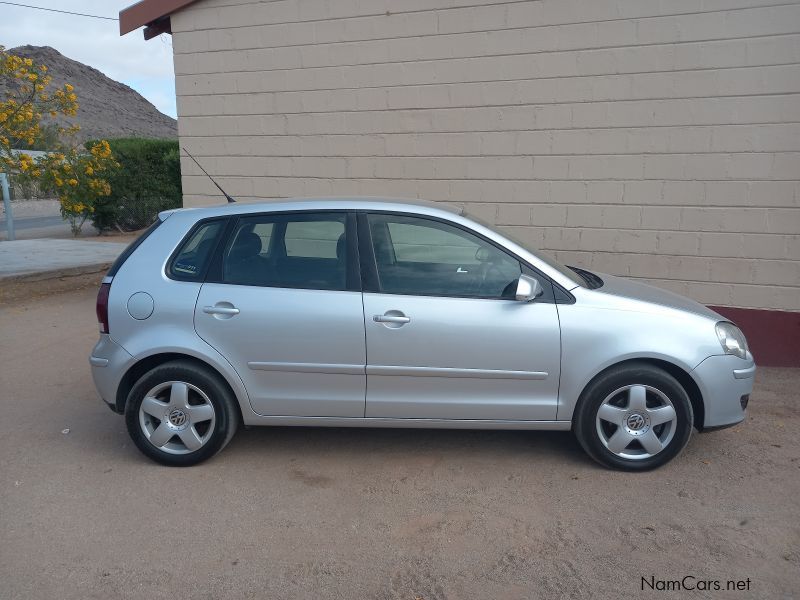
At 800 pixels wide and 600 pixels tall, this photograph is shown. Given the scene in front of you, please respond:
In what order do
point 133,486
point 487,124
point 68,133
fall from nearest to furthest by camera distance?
1. point 133,486
2. point 487,124
3. point 68,133

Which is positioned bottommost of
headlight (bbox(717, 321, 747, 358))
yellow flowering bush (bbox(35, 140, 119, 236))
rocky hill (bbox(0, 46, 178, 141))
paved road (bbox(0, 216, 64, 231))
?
paved road (bbox(0, 216, 64, 231))

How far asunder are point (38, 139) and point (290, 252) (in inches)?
253

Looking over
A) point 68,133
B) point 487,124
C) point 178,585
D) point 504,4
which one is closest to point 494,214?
point 487,124

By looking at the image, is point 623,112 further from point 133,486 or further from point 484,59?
point 133,486

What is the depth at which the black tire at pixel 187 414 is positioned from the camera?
4324mm

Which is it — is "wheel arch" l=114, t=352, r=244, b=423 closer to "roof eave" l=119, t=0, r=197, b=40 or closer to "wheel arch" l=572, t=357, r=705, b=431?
"wheel arch" l=572, t=357, r=705, b=431

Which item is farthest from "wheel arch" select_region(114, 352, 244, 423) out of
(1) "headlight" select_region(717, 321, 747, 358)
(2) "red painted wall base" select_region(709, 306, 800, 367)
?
(2) "red painted wall base" select_region(709, 306, 800, 367)

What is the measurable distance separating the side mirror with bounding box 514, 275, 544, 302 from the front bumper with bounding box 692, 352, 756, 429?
3.41 feet

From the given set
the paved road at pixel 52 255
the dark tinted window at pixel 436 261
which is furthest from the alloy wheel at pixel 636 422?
the paved road at pixel 52 255

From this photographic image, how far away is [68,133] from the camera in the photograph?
9289 millimetres

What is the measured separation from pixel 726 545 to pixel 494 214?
4.18 metres

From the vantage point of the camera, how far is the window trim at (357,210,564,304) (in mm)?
4242

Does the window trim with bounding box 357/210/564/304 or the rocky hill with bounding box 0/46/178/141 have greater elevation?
the rocky hill with bounding box 0/46/178/141

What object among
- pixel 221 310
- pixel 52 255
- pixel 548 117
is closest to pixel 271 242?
pixel 221 310
